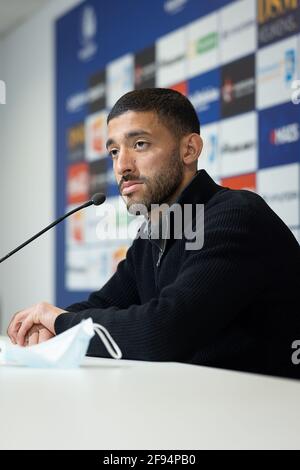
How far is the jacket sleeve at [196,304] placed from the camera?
48.3 inches

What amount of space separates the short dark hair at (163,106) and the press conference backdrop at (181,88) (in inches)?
15.2

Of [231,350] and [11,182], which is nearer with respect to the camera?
[231,350]

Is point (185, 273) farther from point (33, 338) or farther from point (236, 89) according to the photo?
point (236, 89)

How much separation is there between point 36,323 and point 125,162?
434 millimetres

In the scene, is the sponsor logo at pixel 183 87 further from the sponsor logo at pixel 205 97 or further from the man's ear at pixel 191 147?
the man's ear at pixel 191 147

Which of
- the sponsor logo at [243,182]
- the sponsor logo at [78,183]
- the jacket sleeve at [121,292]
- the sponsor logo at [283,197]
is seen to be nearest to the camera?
the jacket sleeve at [121,292]

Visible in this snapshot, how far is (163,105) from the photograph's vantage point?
5.41 feet

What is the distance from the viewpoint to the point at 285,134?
2725 millimetres

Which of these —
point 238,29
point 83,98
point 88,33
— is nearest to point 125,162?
point 238,29

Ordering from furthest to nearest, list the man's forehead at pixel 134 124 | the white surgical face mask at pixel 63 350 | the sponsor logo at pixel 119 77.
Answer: the sponsor logo at pixel 119 77, the man's forehead at pixel 134 124, the white surgical face mask at pixel 63 350

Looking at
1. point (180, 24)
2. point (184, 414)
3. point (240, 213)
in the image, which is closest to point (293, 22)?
point (180, 24)

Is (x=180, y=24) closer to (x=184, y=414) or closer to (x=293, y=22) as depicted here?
(x=293, y=22)

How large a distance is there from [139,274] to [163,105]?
0.41 metres

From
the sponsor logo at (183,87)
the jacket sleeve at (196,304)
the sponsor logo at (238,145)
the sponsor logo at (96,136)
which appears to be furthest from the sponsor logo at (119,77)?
the jacket sleeve at (196,304)
